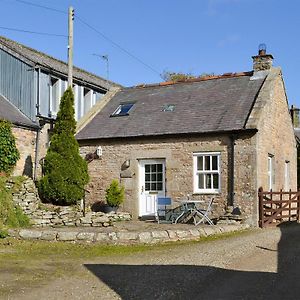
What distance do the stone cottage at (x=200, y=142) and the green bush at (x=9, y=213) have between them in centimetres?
489

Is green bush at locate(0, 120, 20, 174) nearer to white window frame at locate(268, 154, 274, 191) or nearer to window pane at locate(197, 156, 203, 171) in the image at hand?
window pane at locate(197, 156, 203, 171)

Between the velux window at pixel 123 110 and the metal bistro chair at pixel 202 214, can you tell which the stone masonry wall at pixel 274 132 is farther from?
the velux window at pixel 123 110

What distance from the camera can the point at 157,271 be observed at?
9055mm

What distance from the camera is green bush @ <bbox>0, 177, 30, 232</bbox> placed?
14289 millimetres

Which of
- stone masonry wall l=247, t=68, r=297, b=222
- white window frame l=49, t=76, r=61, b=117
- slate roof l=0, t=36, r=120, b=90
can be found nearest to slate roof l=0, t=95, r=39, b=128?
white window frame l=49, t=76, r=61, b=117

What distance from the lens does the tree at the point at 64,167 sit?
17.0 metres

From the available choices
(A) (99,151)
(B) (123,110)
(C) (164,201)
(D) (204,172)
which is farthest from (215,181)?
(B) (123,110)

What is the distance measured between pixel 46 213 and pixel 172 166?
512cm

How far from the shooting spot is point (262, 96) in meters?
17.8

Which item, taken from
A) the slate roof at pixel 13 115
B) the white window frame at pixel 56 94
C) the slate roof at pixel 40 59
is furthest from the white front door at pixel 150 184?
the slate roof at pixel 40 59

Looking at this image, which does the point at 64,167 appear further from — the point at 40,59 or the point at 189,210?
the point at 40,59

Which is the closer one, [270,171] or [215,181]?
[215,181]

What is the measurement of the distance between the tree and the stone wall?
544 mm

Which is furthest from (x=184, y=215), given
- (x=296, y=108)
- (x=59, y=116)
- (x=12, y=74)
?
(x=296, y=108)
